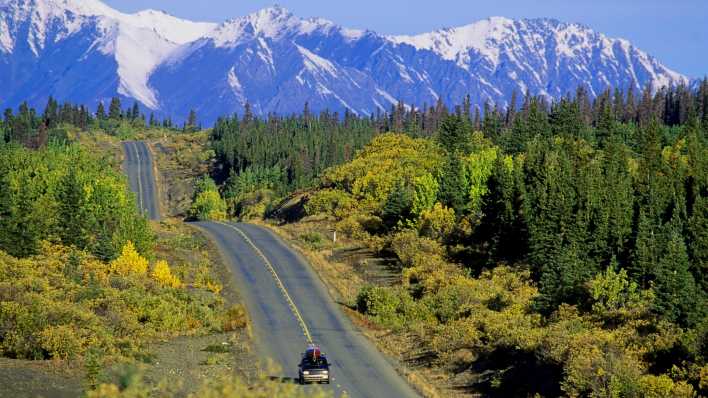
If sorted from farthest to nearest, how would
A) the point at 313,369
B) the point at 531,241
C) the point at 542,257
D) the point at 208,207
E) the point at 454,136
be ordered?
the point at 208,207, the point at 454,136, the point at 531,241, the point at 542,257, the point at 313,369

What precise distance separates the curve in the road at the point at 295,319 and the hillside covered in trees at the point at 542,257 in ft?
9.42

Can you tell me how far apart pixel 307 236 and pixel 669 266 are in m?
46.5

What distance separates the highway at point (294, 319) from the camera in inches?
1620

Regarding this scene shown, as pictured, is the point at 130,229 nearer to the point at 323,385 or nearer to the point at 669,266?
the point at 323,385

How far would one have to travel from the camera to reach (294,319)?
5453 cm

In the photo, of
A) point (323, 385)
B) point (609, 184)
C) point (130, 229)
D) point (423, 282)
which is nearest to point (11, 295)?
point (323, 385)

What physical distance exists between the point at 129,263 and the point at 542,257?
83.2 feet

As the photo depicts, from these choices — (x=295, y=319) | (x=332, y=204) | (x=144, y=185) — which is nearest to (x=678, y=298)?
(x=295, y=319)

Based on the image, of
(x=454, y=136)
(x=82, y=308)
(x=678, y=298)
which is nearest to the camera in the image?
(x=678, y=298)

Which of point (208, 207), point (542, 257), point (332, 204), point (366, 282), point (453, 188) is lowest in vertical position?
point (366, 282)

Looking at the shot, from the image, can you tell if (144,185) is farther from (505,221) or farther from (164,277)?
(164,277)

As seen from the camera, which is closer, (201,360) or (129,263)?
(201,360)

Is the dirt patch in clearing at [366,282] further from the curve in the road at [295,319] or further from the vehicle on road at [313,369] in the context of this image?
the vehicle on road at [313,369]

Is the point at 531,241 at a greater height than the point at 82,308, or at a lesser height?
greater
